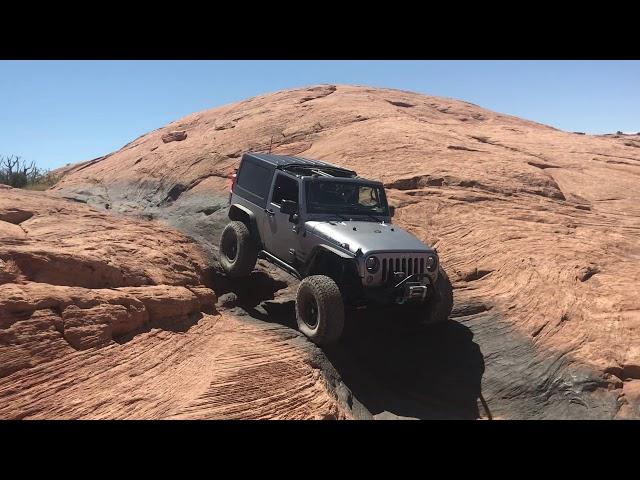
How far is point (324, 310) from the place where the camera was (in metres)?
6.11

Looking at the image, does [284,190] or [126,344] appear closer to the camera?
[126,344]

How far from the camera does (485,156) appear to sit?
11.9 m

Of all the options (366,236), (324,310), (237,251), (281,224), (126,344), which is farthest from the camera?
(237,251)

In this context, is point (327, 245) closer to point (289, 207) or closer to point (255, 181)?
point (289, 207)

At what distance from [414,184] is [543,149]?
18.2ft

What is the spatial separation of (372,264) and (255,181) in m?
3.27

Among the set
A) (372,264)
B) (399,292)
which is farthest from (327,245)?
(399,292)

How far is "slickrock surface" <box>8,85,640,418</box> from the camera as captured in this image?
5.89 meters

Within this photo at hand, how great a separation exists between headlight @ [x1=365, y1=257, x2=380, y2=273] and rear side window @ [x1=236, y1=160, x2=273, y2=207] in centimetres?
263

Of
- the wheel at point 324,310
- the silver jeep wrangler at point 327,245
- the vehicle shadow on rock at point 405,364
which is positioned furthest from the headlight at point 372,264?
the vehicle shadow on rock at point 405,364

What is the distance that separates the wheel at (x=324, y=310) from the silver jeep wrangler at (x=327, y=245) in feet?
0.04

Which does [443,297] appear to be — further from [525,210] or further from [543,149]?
[543,149]

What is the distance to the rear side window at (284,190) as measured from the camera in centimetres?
761
